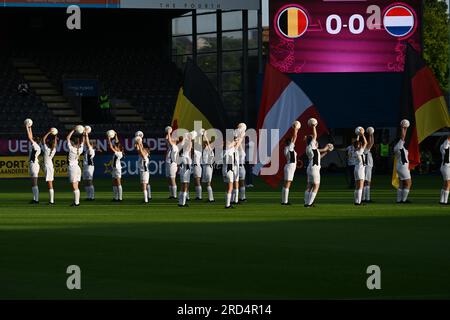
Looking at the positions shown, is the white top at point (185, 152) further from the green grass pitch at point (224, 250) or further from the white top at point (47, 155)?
the white top at point (47, 155)

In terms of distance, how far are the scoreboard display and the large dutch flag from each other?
2392 centimetres

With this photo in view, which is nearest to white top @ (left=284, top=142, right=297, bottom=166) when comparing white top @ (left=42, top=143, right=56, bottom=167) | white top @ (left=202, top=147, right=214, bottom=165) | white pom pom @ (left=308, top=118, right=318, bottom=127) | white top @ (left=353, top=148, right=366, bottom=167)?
white pom pom @ (left=308, top=118, right=318, bottom=127)

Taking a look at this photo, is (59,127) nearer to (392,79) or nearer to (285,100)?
(392,79)

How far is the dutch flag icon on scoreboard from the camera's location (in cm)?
6075

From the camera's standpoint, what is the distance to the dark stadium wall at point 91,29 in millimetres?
66188

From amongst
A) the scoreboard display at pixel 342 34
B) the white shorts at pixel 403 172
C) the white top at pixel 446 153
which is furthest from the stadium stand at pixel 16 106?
the white top at pixel 446 153

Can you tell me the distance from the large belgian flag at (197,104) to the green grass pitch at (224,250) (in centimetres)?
234

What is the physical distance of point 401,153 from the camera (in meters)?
35.4

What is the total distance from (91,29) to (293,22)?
45.0ft

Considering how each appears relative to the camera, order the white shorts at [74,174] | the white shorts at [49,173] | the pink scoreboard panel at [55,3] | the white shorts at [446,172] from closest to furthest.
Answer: the white shorts at [446,172]
the white shorts at [74,174]
the white shorts at [49,173]
the pink scoreboard panel at [55,3]

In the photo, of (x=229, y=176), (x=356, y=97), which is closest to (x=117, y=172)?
(x=229, y=176)

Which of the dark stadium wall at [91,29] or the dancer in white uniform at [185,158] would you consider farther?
the dark stadium wall at [91,29]
